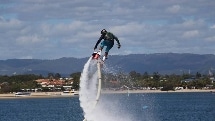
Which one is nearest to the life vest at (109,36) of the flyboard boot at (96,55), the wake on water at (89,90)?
the flyboard boot at (96,55)

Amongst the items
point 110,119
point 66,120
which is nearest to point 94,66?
point 110,119

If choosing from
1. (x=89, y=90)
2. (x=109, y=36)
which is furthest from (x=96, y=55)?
(x=89, y=90)

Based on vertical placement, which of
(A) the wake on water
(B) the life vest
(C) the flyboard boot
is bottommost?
(A) the wake on water

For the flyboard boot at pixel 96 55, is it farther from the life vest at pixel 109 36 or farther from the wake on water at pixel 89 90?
the life vest at pixel 109 36

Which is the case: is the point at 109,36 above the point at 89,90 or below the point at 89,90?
above

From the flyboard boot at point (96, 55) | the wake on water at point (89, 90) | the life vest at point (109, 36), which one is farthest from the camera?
the wake on water at point (89, 90)

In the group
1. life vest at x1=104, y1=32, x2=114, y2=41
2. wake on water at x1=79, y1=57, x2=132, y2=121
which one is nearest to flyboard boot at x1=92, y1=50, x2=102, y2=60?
wake on water at x1=79, y1=57, x2=132, y2=121

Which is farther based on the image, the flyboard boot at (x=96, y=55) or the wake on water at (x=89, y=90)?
the wake on water at (x=89, y=90)

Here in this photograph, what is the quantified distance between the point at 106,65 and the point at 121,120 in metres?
7.03

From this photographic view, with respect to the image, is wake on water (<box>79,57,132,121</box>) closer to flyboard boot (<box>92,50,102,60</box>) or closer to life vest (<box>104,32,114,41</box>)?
flyboard boot (<box>92,50,102,60</box>)

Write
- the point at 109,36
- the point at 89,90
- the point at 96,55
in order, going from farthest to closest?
the point at 89,90 → the point at 96,55 → the point at 109,36

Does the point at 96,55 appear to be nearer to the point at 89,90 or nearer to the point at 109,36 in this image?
the point at 109,36

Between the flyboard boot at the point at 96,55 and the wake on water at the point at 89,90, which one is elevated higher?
the flyboard boot at the point at 96,55

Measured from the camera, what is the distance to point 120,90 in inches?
1638
